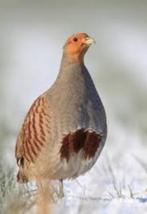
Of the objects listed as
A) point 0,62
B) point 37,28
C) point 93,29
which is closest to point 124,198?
point 0,62

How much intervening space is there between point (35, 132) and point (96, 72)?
4995mm

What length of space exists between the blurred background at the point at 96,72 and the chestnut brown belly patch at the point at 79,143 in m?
0.23

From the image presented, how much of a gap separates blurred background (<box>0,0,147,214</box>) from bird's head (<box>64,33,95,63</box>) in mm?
692

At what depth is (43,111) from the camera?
6664mm

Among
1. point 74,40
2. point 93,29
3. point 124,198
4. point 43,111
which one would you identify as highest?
point 93,29

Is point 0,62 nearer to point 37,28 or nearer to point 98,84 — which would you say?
point 98,84

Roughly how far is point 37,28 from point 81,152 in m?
10.7

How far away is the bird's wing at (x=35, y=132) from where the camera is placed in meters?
6.63

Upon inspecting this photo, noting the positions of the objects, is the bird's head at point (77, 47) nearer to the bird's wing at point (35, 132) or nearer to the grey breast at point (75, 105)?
the grey breast at point (75, 105)

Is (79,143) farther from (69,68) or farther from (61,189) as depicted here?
(69,68)

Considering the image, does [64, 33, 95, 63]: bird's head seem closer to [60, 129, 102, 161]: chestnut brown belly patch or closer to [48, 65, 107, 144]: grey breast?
[48, 65, 107, 144]: grey breast

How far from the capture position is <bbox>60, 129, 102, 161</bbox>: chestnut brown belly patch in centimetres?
653

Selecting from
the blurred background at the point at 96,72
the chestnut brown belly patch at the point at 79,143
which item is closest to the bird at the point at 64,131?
the chestnut brown belly patch at the point at 79,143

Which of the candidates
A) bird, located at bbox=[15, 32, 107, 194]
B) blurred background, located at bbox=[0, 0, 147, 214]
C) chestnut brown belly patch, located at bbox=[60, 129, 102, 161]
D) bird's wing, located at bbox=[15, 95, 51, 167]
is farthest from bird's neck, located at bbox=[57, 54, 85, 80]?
blurred background, located at bbox=[0, 0, 147, 214]
